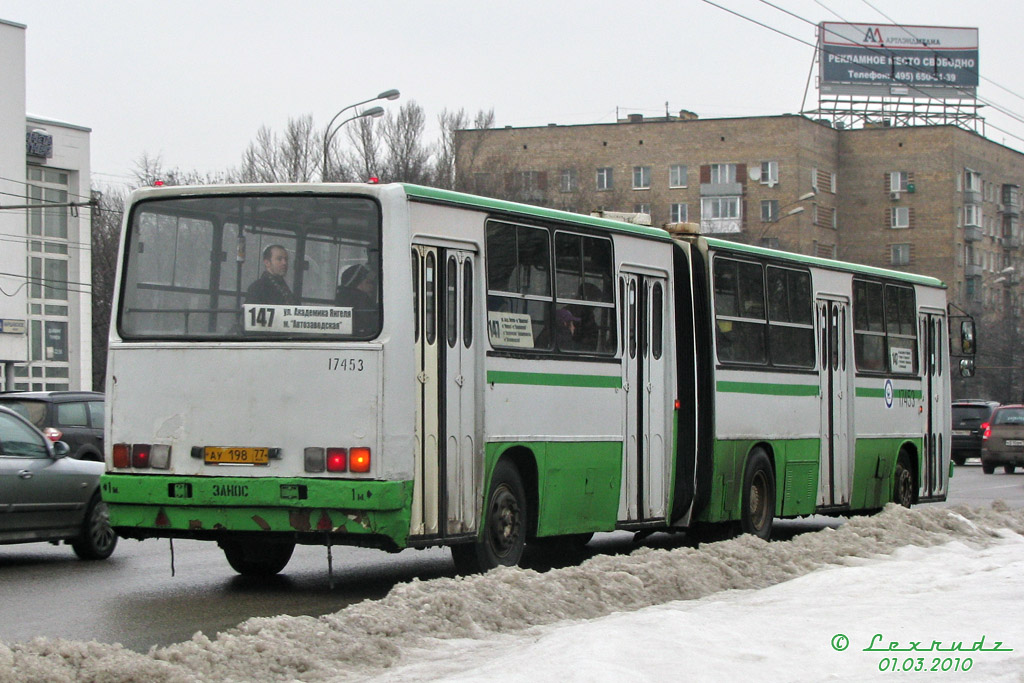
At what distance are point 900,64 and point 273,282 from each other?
261 feet

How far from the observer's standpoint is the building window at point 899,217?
9756 cm

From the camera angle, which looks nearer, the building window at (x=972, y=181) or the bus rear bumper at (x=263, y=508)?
the bus rear bumper at (x=263, y=508)

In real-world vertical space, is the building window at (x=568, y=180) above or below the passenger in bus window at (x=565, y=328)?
above

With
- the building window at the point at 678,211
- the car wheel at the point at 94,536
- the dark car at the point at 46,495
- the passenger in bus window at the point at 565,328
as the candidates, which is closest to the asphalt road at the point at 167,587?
the car wheel at the point at 94,536

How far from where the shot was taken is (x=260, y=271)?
422 inches

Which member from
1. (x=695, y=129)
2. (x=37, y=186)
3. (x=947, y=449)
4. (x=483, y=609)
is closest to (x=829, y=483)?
(x=947, y=449)

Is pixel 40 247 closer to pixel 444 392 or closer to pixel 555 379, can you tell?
pixel 555 379

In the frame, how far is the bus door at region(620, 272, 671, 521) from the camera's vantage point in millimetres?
13453

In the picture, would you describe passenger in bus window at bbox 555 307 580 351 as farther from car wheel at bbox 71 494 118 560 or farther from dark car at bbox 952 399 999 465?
dark car at bbox 952 399 999 465

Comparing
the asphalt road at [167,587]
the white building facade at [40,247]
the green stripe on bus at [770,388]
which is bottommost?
the asphalt road at [167,587]

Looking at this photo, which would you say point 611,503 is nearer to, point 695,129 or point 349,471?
point 349,471

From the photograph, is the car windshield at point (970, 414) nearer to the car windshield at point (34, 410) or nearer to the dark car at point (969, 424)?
the dark car at point (969, 424)

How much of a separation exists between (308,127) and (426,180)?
7.08 metres

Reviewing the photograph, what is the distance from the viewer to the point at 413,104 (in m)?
65.2
